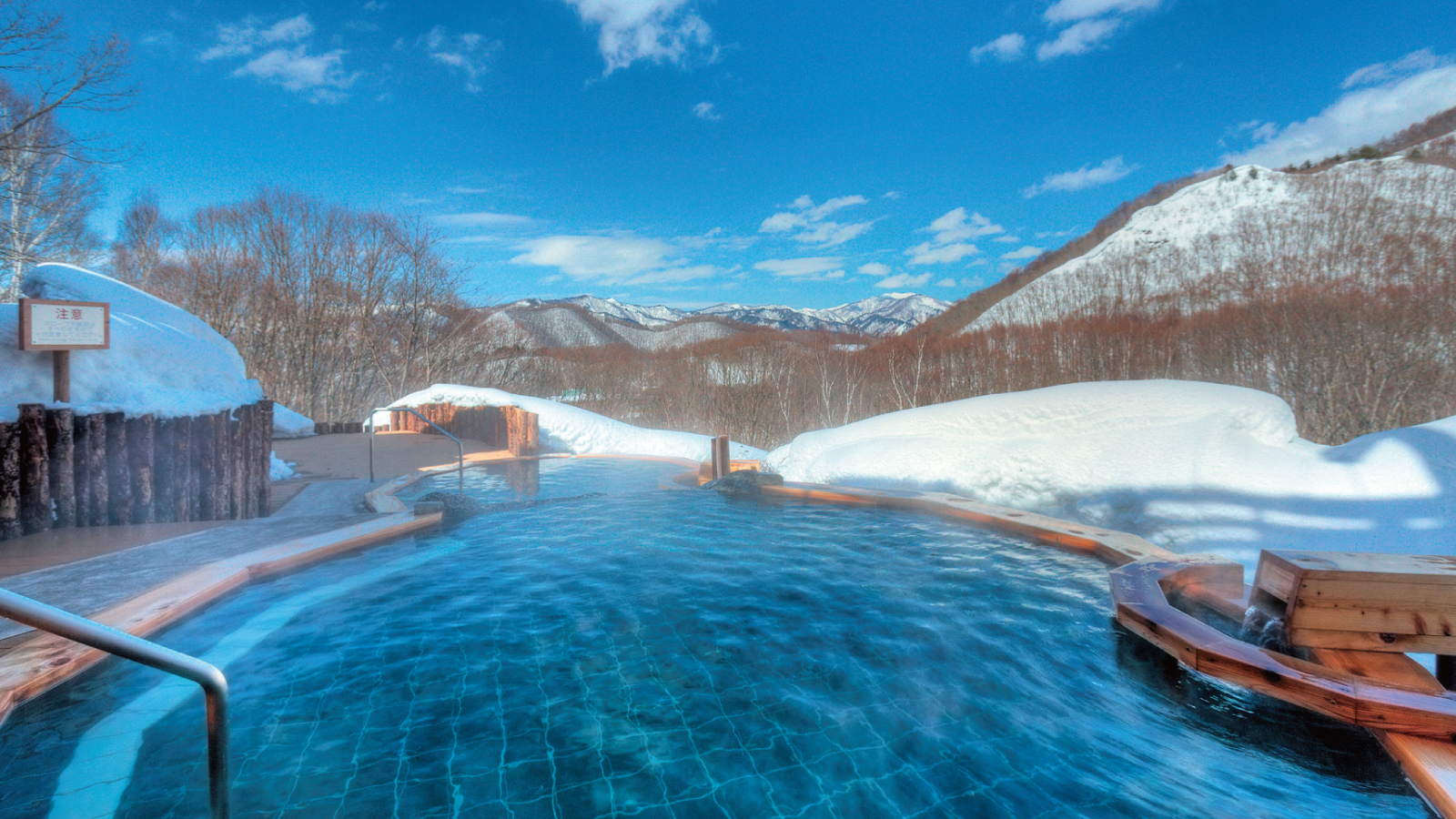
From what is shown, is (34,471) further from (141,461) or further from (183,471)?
(183,471)

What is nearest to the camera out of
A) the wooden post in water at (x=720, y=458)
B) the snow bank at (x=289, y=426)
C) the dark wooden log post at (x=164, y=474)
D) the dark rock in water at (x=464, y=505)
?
the dark wooden log post at (x=164, y=474)

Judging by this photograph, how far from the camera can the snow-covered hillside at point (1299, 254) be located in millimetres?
7777

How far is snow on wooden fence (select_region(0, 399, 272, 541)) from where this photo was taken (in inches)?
149

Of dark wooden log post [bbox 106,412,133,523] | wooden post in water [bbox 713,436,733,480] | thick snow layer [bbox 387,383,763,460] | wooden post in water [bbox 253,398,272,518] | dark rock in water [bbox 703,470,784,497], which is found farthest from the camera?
thick snow layer [bbox 387,383,763,460]

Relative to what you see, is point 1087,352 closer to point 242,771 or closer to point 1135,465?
→ point 1135,465

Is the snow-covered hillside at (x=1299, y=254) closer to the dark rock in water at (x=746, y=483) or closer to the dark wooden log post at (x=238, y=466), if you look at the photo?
the dark rock in water at (x=746, y=483)

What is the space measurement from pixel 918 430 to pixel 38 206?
1865 centimetres

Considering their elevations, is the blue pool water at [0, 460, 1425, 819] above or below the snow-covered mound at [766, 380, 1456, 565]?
below

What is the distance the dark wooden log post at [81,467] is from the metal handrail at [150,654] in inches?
156

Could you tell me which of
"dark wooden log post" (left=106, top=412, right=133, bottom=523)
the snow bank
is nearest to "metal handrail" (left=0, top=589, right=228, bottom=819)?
"dark wooden log post" (left=106, top=412, right=133, bottom=523)

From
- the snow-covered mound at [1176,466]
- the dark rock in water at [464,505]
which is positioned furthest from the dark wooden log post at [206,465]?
the snow-covered mound at [1176,466]

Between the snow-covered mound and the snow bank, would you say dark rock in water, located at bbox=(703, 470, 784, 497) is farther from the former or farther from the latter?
the snow bank

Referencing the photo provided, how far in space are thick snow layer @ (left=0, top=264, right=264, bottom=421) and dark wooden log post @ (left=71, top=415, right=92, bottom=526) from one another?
3.9 inches

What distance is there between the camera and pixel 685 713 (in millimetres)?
2387
